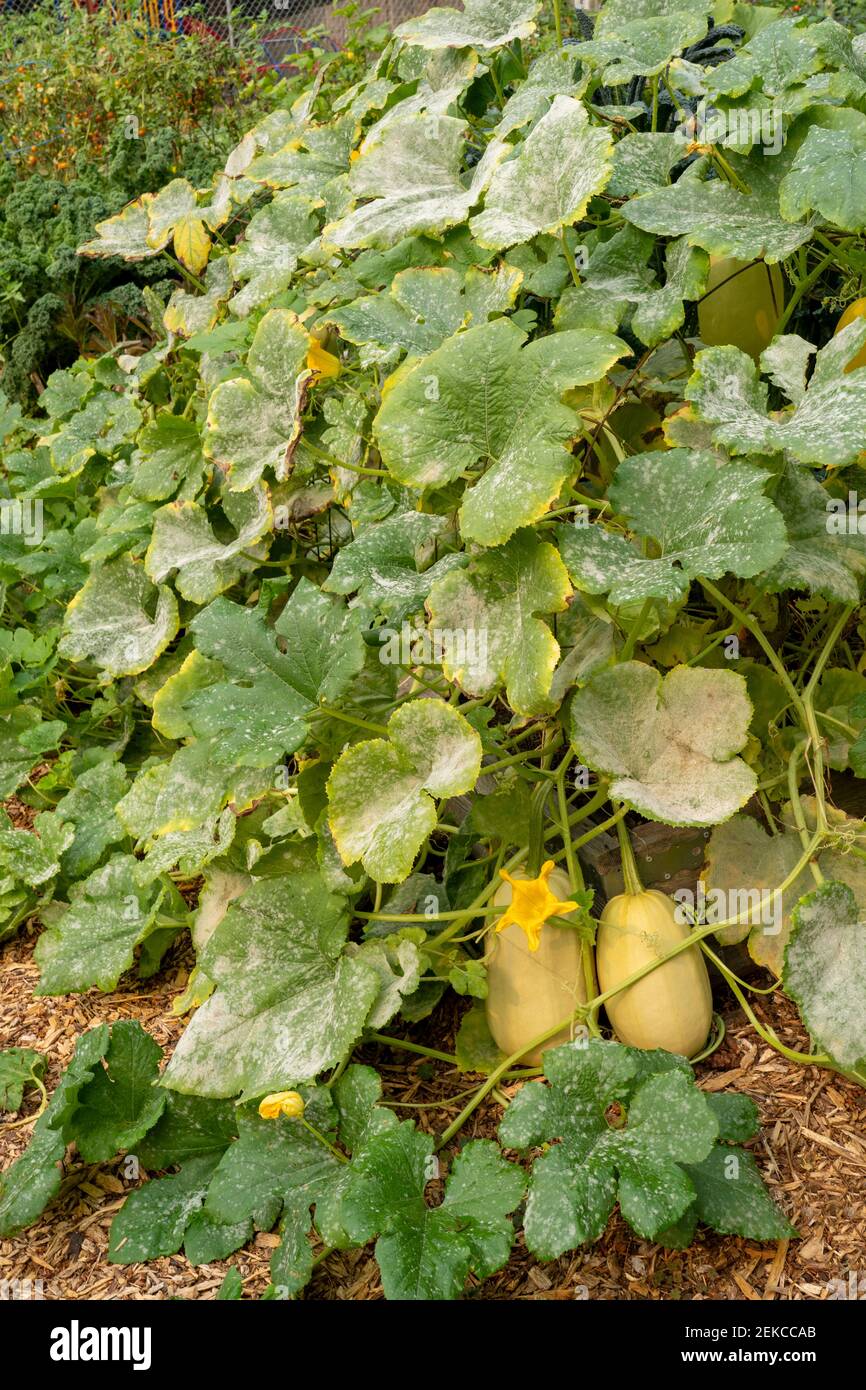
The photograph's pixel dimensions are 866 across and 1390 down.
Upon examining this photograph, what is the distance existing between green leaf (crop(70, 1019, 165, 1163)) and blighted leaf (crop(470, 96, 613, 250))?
3.68ft

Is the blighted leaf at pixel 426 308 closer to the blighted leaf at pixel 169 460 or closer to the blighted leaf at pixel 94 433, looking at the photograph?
the blighted leaf at pixel 169 460

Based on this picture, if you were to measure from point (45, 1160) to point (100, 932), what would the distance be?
394mm

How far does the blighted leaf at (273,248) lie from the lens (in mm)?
2082

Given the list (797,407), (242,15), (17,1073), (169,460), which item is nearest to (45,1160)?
(17,1073)

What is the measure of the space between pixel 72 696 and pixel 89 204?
280 centimetres

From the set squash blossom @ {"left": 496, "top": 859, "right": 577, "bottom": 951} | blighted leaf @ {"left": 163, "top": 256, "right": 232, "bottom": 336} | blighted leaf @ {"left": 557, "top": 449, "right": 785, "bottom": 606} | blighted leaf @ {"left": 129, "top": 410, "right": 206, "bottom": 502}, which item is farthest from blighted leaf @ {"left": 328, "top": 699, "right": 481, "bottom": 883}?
blighted leaf @ {"left": 163, "top": 256, "right": 232, "bottom": 336}

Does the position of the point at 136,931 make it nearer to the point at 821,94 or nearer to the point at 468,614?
the point at 468,614

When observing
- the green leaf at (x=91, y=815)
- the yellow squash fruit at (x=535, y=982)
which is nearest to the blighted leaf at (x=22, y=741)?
the green leaf at (x=91, y=815)

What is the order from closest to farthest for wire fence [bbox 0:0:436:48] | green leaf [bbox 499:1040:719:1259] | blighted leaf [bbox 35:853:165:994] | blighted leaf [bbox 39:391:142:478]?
green leaf [bbox 499:1040:719:1259]
blighted leaf [bbox 35:853:165:994]
blighted leaf [bbox 39:391:142:478]
wire fence [bbox 0:0:436:48]

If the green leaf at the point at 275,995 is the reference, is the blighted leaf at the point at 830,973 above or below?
above

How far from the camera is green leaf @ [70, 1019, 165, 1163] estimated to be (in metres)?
1.48

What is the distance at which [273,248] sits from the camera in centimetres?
213

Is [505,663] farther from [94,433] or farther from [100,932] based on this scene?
[94,433]

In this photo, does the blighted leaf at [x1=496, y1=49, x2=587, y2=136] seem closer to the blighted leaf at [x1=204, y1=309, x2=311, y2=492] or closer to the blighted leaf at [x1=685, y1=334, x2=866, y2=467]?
the blighted leaf at [x1=204, y1=309, x2=311, y2=492]
